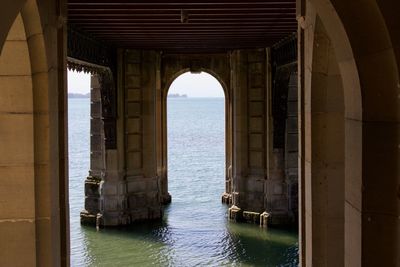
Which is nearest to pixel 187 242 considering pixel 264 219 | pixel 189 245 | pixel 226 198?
pixel 189 245

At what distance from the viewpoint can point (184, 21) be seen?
43.7 ft

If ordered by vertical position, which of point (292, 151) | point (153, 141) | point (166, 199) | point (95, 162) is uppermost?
point (153, 141)

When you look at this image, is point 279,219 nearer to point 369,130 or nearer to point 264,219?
point 264,219

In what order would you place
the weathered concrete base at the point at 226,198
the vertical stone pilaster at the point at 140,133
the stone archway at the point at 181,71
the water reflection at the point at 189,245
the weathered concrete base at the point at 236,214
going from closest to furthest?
1. the water reflection at the point at 189,245
2. the vertical stone pilaster at the point at 140,133
3. the weathered concrete base at the point at 236,214
4. the stone archway at the point at 181,71
5. the weathered concrete base at the point at 226,198

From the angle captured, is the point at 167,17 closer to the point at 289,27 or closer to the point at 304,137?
the point at 289,27

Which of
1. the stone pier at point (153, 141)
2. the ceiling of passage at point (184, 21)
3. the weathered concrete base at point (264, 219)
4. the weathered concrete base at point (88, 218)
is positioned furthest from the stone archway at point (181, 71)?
the ceiling of passage at point (184, 21)

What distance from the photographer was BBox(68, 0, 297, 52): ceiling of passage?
11.9m

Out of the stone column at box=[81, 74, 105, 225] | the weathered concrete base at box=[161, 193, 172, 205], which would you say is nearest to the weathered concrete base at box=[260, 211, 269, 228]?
the weathered concrete base at box=[161, 193, 172, 205]

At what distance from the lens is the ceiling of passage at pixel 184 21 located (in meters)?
11.9

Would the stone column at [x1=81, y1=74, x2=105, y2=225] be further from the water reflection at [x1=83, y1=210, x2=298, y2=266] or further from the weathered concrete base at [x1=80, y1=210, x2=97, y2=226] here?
the water reflection at [x1=83, y1=210, x2=298, y2=266]

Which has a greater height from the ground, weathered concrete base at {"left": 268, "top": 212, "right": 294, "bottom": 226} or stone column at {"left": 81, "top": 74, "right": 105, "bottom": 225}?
stone column at {"left": 81, "top": 74, "right": 105, "bottom": 225}

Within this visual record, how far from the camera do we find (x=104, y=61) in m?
19.0

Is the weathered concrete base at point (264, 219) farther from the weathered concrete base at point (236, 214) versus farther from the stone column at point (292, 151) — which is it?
the weathered concrete base at point (236, 214)

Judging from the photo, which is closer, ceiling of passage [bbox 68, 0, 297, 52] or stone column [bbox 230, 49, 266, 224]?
ceiling of passage [bbox 68, 0, 297, 52]
